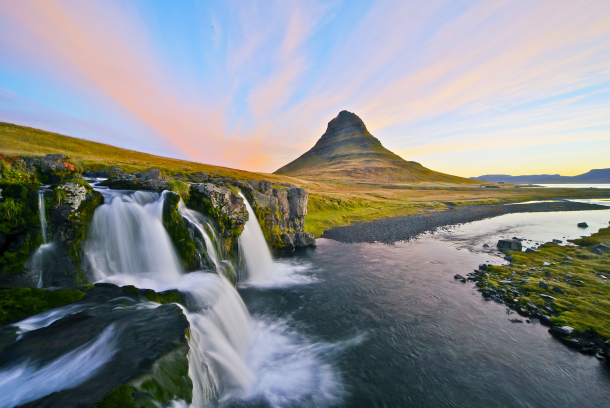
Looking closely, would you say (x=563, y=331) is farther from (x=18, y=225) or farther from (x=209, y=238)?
(x=18, y=225)

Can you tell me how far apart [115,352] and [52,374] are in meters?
1.25

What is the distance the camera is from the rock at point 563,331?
11.4 metres

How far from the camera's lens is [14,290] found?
8.72 meters

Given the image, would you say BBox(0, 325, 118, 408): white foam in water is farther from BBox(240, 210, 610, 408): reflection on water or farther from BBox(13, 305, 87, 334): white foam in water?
BBox(240, 210, 610, 408): reflection on water

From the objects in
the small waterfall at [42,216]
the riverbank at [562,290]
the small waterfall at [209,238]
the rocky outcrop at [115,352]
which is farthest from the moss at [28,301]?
the riverbank at [562,290]

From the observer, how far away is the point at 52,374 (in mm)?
5945

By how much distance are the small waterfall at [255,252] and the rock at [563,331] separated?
1807 cm

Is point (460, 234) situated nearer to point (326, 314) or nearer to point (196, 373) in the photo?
point (326, 314)

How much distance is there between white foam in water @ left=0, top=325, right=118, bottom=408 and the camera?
17.7 feet

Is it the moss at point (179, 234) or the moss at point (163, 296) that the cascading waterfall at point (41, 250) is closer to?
the moss at point (163, 296)

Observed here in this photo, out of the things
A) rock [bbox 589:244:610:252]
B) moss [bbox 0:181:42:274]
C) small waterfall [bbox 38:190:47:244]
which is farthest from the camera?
rock [bbox 589:244:610:252]

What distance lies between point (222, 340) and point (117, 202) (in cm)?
1028

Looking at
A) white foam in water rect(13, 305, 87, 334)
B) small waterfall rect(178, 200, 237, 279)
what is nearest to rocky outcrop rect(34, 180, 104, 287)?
white foam in water rect(13, 305, 87, 334)

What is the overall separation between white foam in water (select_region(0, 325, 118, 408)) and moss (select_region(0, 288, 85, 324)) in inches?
119
